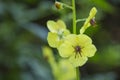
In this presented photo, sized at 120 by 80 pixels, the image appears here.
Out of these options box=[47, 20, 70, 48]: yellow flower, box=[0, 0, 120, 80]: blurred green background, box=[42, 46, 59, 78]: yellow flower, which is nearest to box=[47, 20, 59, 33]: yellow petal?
box=[47, 20, 70, 48]: yellow flower

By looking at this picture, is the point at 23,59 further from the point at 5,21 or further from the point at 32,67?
the point at 5,21

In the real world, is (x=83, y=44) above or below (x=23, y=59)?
above

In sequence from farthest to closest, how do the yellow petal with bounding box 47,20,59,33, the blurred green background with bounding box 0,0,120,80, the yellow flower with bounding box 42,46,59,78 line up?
1. the blurred green background with bounding box 0,0,120,80
2. the yellow flower with bounding box 42,46,59,78
3. the yellow petal with bounding box 47,20,59,33

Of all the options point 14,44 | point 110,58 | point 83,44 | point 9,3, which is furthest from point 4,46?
point 83,44

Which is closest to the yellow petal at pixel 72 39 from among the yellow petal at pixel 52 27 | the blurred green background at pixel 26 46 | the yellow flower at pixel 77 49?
the yellow flower at pixel 77 49

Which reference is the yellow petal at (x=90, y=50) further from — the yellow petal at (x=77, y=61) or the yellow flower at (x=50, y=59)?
the yellow flower at (x=50, y=59)

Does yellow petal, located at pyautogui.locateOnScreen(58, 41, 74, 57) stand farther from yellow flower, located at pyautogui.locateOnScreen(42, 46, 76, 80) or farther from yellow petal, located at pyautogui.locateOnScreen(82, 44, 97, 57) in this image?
yellow flower, located at pyautogui.locateOnScreen(42, 46, 76, 80)

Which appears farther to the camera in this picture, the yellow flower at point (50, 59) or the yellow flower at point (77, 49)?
the yellow flower at point (50, 59)
